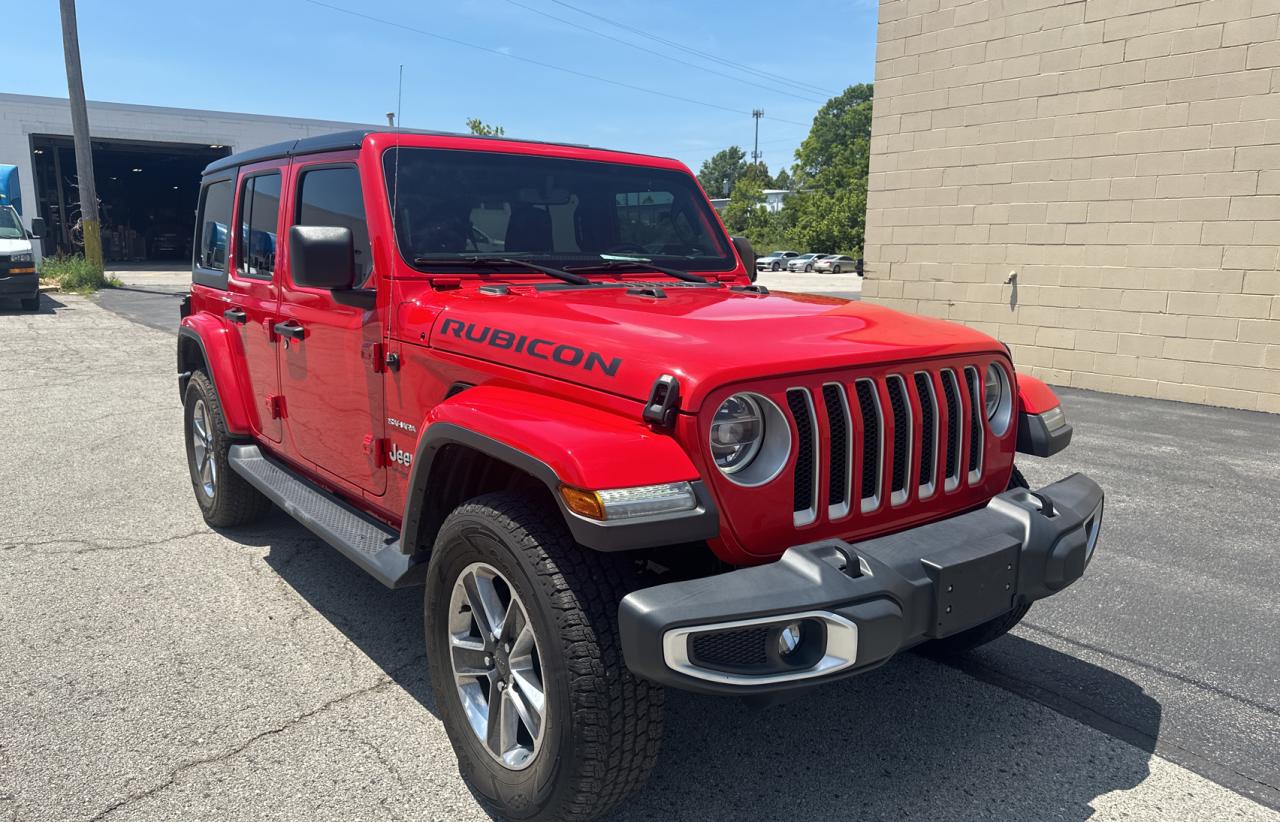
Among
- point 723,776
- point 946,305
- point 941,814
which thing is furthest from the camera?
point 946,305

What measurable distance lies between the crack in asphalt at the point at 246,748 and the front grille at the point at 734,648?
1.14 m

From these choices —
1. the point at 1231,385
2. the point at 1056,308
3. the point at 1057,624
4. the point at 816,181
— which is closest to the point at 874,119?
the point at 1056,308

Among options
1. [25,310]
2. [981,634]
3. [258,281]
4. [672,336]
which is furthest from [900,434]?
[25,310]

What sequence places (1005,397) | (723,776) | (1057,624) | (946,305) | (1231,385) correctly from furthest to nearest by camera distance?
(946,305)
(1231,385)
(1057,624)
(1005,397)
(723,776)

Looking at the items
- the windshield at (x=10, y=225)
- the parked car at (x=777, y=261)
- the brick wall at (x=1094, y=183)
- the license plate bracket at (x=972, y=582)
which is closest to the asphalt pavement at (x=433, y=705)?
the license plate bracket at (x=972, y=582)

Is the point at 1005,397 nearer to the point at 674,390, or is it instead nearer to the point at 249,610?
the point at 674,390

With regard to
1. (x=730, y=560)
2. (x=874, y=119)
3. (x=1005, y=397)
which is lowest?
(x=730, y=560)

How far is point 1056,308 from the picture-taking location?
10.1m

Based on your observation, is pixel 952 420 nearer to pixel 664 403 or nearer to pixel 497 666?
pixel 664 403

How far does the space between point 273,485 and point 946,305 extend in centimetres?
896

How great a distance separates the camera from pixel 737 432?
233 centimetres

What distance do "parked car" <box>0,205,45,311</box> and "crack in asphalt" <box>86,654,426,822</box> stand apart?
56.5 feet

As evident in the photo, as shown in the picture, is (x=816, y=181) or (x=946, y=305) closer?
(x=946, y=305)

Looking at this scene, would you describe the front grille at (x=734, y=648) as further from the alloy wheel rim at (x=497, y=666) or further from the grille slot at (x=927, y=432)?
the grille slot at (x=927, y=432)
